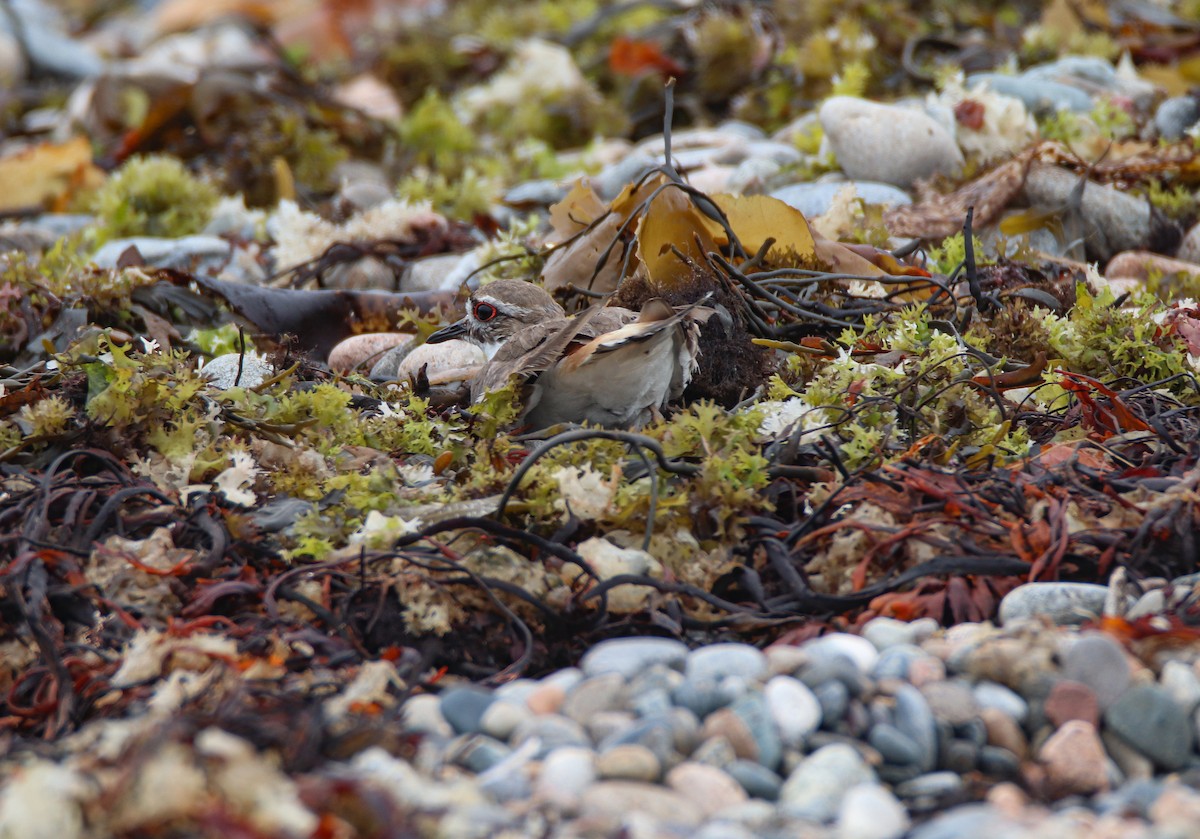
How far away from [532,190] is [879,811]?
5.12 m

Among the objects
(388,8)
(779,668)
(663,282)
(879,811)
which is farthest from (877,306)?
(388,8)

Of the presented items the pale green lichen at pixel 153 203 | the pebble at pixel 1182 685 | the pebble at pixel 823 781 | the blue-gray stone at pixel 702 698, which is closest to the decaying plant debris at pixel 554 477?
the pebble at pixel 1182 685

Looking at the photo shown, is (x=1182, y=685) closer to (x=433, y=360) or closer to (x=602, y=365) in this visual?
(x=602, y=365)

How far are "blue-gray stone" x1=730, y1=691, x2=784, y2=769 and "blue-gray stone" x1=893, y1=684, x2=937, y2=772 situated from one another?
0.21 meters

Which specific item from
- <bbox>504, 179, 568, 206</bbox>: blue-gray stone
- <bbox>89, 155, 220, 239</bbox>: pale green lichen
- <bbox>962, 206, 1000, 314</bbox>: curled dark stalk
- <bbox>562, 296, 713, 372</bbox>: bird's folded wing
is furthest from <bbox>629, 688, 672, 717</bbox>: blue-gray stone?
<bbox>89, 155, 220, 239</bbox>: pale green lichen

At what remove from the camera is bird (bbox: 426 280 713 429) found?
3320 millimetres

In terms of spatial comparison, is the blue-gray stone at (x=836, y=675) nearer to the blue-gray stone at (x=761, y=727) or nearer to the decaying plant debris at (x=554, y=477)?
the blue-gray stone at (x=761, y=727)

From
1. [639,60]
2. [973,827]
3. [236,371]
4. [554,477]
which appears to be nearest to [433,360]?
[236,371]

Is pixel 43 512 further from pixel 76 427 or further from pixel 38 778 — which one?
pixel 38 778

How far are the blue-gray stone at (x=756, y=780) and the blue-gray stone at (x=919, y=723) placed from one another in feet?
0.81

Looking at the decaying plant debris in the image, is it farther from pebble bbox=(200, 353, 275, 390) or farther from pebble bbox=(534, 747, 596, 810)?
pebble bbox=(534, 747, 596, 810)

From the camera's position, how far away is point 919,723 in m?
2.02

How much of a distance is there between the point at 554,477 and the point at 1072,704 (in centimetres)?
130

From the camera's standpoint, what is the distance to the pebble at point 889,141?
5660 mm
